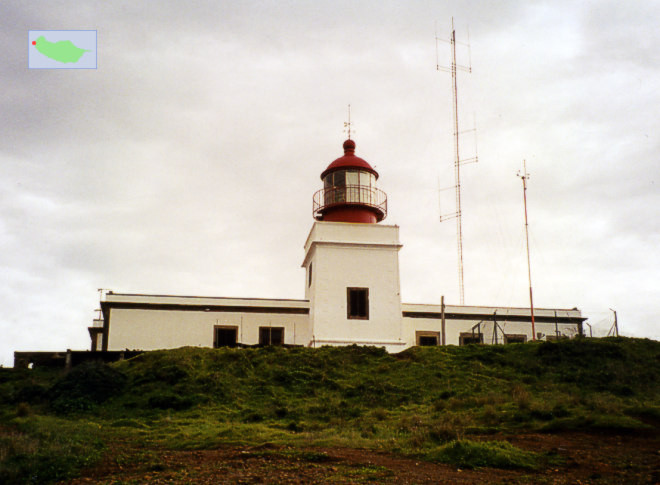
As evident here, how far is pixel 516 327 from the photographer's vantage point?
108ft

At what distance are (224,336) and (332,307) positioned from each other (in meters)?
4.87

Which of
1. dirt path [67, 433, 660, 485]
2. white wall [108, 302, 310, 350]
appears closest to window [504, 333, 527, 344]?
white wall [108, 302, 310, 350]

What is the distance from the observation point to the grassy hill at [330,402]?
13453 mm

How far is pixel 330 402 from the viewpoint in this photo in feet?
65.5

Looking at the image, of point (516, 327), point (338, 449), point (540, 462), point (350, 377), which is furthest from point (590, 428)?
point (516, 327)

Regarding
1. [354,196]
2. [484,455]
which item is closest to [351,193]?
[354,196]

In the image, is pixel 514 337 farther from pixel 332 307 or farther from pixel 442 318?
pixel 332 307

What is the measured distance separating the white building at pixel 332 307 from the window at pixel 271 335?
4cm

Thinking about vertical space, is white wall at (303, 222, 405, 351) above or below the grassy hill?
above

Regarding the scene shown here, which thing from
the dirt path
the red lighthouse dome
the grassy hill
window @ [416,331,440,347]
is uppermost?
the red lighthouse dome

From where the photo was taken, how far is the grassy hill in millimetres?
13453

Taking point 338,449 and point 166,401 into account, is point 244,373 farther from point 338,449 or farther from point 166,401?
point 338,449

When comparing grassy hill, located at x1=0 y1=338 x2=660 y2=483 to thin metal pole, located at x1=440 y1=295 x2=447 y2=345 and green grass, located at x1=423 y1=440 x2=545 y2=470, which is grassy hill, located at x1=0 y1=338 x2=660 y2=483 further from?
thin metal pole, located at x1=440 y1=295 x2=447 y2=345

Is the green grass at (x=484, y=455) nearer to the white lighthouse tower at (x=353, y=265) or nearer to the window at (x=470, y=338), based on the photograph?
the white lighthouse tower at (x=353, y=265)
